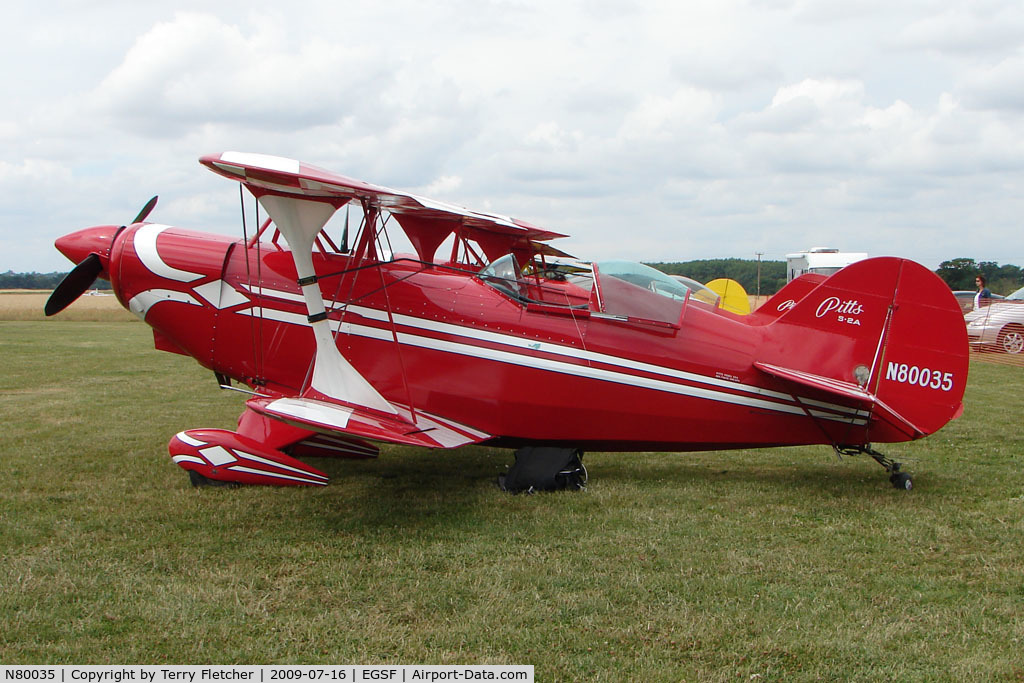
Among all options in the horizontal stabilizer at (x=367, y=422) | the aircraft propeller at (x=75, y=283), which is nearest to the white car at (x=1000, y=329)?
the horizontal stabilizer at (x=367, y=422)

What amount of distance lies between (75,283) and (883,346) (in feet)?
21.5

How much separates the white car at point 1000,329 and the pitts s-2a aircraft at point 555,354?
13838mm

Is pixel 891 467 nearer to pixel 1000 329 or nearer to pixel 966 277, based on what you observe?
pixel 1000 329

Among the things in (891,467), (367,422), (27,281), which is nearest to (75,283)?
(367,422)

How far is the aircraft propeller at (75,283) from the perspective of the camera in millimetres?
6301

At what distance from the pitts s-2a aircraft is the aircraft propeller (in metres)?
0.52

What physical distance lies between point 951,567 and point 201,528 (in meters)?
4.51

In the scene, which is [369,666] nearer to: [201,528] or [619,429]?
[201,528]

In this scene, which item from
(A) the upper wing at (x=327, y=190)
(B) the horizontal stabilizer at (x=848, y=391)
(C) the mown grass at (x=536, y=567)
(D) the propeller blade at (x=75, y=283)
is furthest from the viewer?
(D) the propeller blade at (x=75, y=283)

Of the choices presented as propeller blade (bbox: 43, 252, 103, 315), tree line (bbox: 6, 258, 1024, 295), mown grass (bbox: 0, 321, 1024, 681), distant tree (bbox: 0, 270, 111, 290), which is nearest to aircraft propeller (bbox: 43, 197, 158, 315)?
propeller blade (bbox: 43, 252, 103, 315)

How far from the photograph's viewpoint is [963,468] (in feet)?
22.0

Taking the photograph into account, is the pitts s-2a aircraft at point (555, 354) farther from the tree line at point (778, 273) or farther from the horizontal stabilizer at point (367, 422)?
the tree line at point (778, 273)

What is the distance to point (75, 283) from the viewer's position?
6449mm

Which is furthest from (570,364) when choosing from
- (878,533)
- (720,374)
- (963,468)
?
(963,468)
